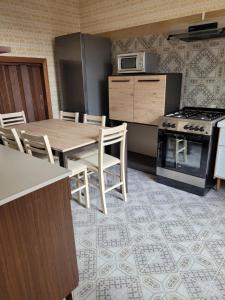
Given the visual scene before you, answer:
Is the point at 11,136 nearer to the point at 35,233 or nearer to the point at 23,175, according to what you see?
the point at 23,175

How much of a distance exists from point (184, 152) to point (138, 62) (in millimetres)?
1302

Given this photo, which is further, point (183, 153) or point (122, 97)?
point (122, 97)

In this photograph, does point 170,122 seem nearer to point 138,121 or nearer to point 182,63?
point 138,121

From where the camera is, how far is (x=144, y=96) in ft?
9.62

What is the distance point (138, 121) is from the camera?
10.2ft

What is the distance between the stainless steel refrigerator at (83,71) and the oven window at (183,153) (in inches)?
54.5

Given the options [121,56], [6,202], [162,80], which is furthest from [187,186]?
[6,202]

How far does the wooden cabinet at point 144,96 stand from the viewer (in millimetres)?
2779

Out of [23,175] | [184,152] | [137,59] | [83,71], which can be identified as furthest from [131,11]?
[23,175]

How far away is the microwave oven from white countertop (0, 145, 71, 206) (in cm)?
204

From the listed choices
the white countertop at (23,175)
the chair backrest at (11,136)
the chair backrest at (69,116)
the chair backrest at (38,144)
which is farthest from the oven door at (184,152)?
the white countertop at (23,175)

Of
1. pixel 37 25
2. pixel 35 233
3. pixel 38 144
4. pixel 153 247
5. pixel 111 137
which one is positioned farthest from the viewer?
pixel 37 25

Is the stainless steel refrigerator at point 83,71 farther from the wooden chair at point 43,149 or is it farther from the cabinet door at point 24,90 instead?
the wooden chair at point 43,149

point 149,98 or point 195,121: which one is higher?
point 149,98
